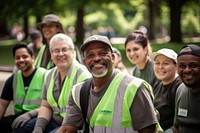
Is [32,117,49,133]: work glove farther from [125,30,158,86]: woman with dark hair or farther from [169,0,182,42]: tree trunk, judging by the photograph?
[169,0,182,42]: tree trunk

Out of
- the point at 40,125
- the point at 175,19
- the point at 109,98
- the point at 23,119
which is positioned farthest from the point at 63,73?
the point at 175,19

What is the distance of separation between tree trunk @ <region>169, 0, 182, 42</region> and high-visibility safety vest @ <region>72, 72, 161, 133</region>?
2411 cm

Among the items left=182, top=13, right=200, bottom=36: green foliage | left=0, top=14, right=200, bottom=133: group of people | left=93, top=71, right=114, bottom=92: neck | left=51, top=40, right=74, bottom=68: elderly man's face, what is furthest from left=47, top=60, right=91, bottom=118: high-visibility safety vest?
left=182, top=13, right=200, bottom=36: green foliage

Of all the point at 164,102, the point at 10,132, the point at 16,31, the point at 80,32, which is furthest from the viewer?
the point at 16,31

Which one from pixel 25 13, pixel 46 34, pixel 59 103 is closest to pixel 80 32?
pixel 25 13

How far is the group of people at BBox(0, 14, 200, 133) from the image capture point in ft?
11.2

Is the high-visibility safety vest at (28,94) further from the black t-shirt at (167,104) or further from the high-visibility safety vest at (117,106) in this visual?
the high-visibility safety vest at (117,106)

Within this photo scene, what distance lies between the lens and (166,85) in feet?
15.2

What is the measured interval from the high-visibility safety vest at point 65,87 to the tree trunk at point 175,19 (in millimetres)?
22734

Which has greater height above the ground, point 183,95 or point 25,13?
point 25,13

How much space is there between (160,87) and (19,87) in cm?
207

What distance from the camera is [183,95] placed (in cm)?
385

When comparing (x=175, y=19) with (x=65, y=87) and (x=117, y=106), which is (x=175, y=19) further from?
(x=117, y=106)

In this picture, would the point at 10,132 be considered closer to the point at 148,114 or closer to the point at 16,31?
the point at 148,114
